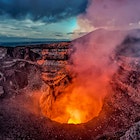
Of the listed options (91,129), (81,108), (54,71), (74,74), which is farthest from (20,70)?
(91,129)

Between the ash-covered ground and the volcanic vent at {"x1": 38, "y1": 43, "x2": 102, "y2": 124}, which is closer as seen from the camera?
the ash-covered ground

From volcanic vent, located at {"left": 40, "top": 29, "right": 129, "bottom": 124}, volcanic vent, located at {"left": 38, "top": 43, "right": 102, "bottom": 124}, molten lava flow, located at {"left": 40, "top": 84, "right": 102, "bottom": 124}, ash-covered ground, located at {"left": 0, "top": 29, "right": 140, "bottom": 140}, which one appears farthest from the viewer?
molten lava flow, located at {"left": 40, "top": 84, "right": 102, "bottom": 124}

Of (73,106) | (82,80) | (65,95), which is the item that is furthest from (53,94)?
(82,80)

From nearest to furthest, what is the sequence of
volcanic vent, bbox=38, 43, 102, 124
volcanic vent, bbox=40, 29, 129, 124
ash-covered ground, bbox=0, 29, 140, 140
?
1. ash-covered ground, bbox=0, 29, 140, 140
2. volcanic vent, bbox=40, 29, 129, 124
3. volcanic vent, bbox=38, 43, 102, 124

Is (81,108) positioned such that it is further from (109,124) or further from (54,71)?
(109,124)

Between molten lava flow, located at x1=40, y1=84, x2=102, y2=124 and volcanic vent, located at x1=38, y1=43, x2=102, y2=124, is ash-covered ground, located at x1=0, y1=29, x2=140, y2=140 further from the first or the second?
molten lava flow, located at x1=40, y1=84, x2=102, y2=124

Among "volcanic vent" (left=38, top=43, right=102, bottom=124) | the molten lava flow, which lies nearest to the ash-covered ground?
"volcanic vent" (left=38, top=43, right=102, bottom=124)
